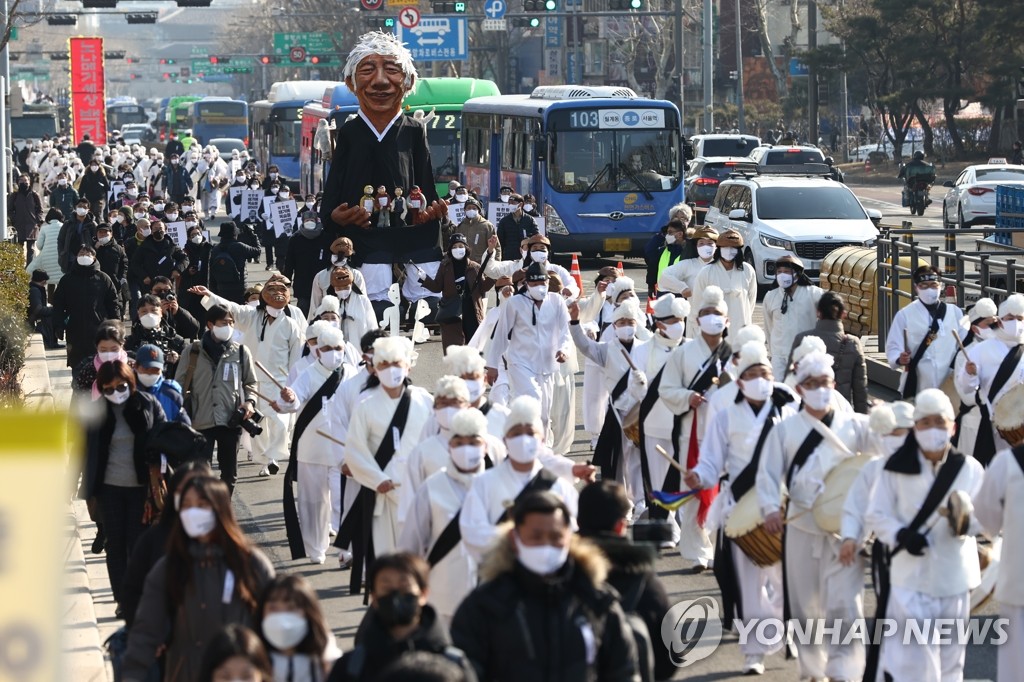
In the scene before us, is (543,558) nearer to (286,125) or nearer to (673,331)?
(673,331)

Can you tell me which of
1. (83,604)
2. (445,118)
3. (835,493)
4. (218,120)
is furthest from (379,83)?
(218,120)

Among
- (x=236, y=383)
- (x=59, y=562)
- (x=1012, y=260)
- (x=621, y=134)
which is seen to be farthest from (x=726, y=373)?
(x=621, y=134)

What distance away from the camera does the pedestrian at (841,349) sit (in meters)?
12.5

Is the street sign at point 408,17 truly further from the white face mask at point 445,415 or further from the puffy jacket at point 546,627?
the puffy jacket at point 546,627

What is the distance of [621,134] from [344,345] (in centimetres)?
1884

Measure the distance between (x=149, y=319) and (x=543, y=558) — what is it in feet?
25.2

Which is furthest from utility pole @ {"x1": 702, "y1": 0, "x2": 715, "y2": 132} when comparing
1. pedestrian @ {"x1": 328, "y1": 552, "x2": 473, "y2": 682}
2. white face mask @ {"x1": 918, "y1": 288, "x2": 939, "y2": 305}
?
pedestrian @ {"x1": 328, "y1": 552, "x2": 473, "y2": 682}

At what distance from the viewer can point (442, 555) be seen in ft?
25.1

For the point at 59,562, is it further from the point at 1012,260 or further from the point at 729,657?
the point at 1012,260

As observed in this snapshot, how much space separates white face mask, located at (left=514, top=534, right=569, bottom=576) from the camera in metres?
5.57

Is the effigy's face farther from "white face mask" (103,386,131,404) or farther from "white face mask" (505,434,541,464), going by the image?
"white face mask" (505,434,541,464)

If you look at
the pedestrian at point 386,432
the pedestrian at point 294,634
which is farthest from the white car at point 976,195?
the pedestrian at point 294,634

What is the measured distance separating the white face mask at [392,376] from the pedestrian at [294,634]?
355cm

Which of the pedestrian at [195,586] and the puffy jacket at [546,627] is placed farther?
the pedestrian at [195,586]
